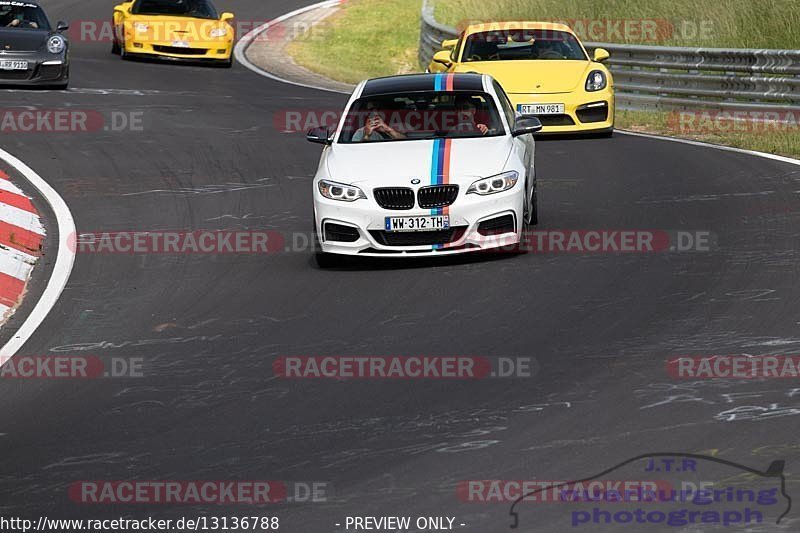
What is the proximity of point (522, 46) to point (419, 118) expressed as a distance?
25.1 feet

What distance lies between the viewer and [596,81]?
62.1ft

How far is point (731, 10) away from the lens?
27891mm

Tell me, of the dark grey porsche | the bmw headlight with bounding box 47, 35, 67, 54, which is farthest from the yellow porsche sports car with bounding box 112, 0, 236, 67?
the bmw headlight with bounding box 47, 35, 67, 54

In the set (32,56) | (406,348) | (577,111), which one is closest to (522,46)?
(577,111)

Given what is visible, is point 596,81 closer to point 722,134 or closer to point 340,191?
point 722,134

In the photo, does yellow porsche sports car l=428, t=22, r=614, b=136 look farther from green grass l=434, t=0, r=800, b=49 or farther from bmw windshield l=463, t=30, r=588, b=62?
green grass l=434, t=0, r=800, b=49

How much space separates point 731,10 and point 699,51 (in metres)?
6.32

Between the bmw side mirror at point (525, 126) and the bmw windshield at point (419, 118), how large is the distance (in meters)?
0.13

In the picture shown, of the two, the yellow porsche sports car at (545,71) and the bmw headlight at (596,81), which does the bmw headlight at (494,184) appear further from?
the bmw headlight at (596,81)

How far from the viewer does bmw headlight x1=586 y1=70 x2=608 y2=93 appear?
18.8 meters

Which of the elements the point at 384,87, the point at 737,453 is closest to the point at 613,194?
the point at 384,87

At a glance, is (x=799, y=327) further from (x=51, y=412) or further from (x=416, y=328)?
(x=51, y=412)

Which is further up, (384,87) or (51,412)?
(384,87)

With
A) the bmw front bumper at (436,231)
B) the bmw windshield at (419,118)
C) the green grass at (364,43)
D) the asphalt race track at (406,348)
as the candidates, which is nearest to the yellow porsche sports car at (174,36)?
the green grass at (364,43)
